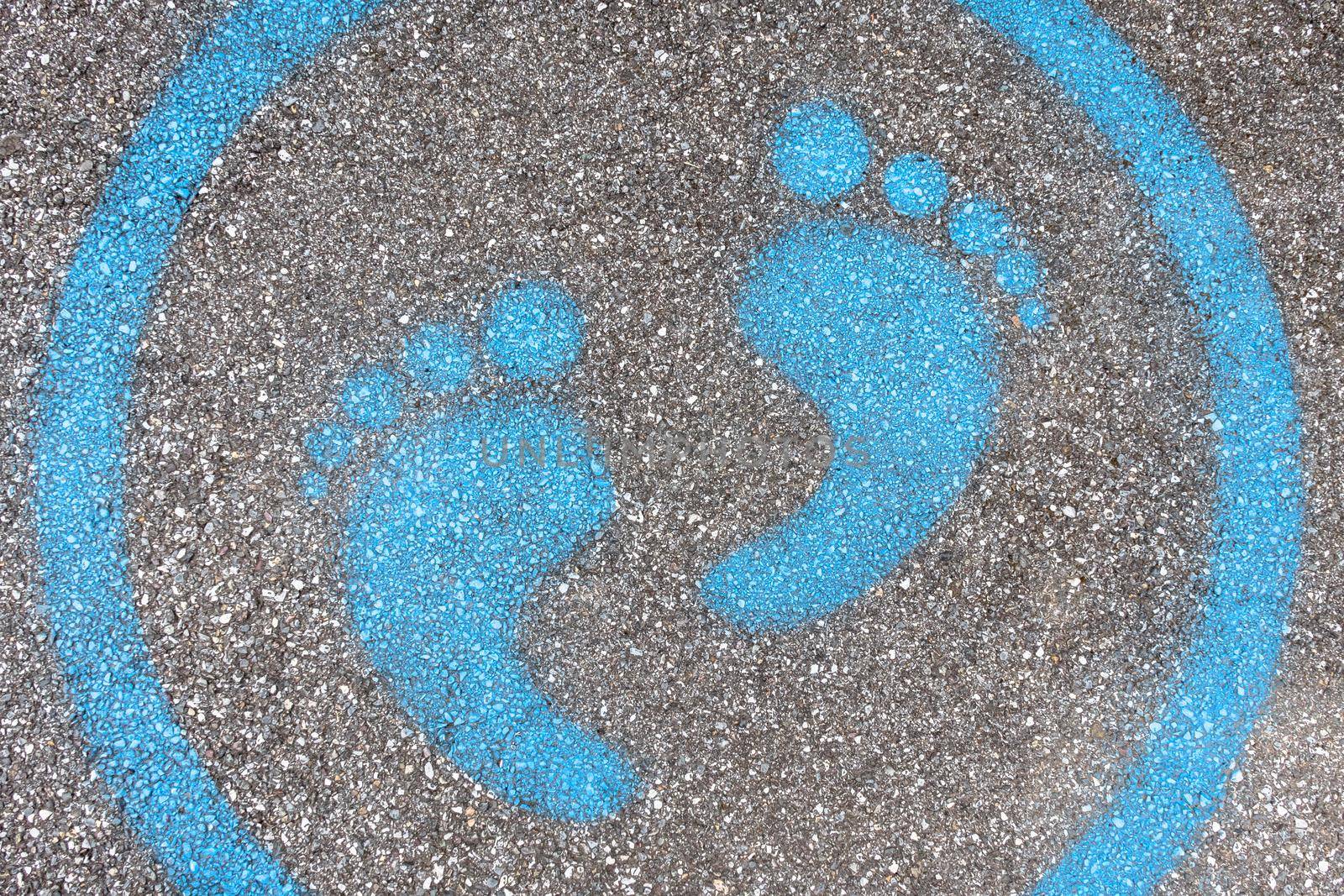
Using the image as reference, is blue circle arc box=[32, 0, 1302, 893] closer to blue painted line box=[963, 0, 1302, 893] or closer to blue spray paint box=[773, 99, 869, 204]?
blue painted line box=[963, 0, 1302, 893]

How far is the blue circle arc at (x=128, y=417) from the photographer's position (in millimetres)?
1928

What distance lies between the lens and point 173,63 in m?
2.00

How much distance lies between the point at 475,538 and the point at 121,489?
2.99 feet

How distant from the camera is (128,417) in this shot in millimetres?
1957

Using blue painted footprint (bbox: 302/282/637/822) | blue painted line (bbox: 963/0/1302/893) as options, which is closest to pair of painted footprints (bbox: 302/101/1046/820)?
blue painted footprint (bbox: 302/282/637/822)

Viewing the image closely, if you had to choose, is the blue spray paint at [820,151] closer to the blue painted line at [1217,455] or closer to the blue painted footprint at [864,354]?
the blue painted footprint at [864,354]

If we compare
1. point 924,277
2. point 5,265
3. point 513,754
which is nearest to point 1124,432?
point 924,277

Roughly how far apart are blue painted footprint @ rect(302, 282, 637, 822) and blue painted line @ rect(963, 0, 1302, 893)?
A: 4.53 ft

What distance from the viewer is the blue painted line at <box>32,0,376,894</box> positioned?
1.92m

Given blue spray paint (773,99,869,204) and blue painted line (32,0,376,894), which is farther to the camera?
blue spray paint (773,99,869,204)

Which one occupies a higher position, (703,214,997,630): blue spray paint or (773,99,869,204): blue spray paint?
(773,99,869,204): blue spray paint

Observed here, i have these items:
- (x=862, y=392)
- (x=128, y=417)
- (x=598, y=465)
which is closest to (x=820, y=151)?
(x=862, y=392)

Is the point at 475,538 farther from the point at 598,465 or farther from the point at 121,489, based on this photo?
the point at 121,489

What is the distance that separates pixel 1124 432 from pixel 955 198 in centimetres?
78
